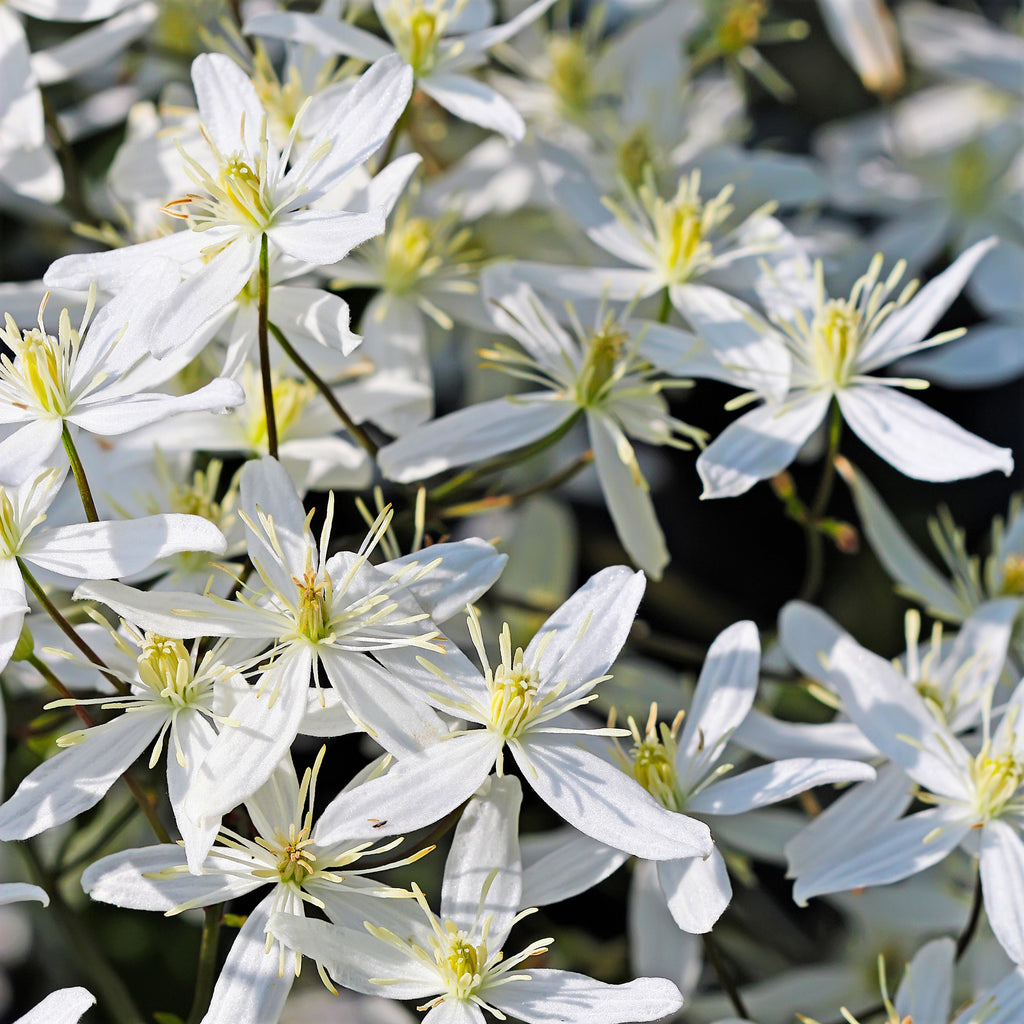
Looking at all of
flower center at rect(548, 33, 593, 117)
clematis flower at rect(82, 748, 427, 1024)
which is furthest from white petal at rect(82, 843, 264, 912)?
flower center at rect(548, 33, 593, 117)

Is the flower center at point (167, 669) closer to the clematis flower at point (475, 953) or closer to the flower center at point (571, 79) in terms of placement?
the clematis flower at point (475, 953)

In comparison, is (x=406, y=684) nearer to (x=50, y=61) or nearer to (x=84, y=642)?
(x=84, y=642)

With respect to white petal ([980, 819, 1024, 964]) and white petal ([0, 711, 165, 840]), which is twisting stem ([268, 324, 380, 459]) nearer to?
white petal ([0, 711, 165, 840])

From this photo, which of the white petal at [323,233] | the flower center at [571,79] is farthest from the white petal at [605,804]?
the flower center at [571,79]

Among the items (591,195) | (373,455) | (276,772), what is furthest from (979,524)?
(276,772)

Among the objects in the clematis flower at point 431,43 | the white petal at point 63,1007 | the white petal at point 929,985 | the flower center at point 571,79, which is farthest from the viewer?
the flower center at point 571,79

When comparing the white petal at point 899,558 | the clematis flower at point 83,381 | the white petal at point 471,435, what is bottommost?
the white petal at point 899,558
